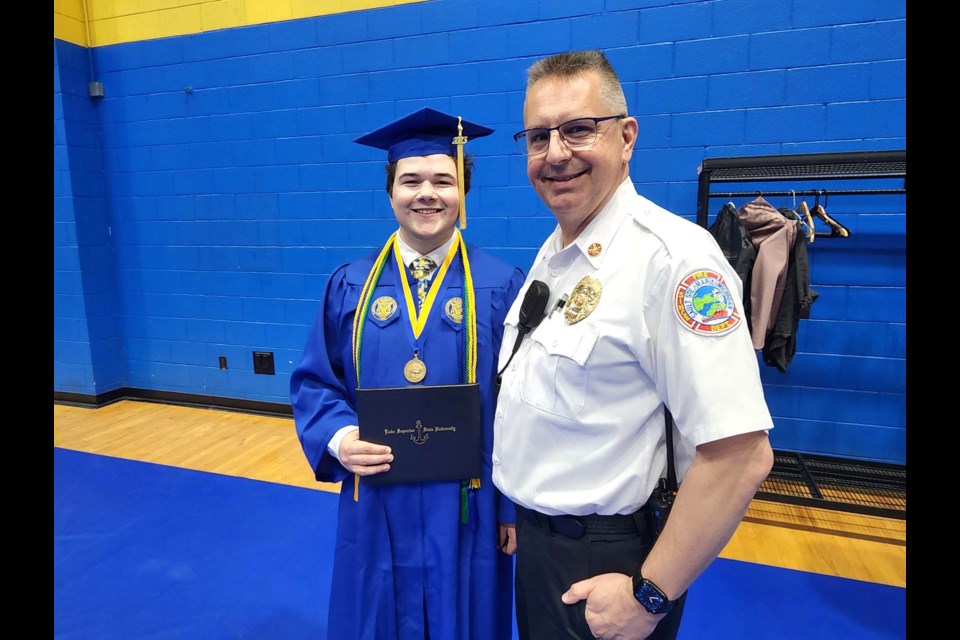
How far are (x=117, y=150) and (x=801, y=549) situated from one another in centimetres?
556

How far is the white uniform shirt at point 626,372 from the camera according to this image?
0.77 metres

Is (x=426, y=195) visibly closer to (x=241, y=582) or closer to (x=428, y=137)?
(x=428, y=137)

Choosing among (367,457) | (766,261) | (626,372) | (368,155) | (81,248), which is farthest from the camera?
(81,248)

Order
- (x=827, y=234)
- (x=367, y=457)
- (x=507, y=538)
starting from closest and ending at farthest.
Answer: (x=367, y=457) < (x=507, y=538) < (x=827, y=234)

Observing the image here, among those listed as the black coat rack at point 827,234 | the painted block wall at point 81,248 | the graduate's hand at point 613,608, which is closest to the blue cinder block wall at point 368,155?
the painted block wall at point 81,248

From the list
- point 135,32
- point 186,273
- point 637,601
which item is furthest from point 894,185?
point 135,32

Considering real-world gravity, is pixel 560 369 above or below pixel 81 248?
below

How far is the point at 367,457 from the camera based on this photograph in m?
1.26

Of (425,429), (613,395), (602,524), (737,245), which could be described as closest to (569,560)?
(602,524)

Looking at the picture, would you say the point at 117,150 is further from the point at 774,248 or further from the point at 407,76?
the point at 774,248

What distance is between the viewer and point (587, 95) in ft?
3.04

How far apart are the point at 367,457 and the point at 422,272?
51 cm

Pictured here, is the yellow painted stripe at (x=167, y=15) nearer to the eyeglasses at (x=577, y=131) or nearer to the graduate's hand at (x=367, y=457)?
the eyeglasses at (x=577, y=131)

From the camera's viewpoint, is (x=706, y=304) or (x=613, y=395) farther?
(x=613, y=395)
